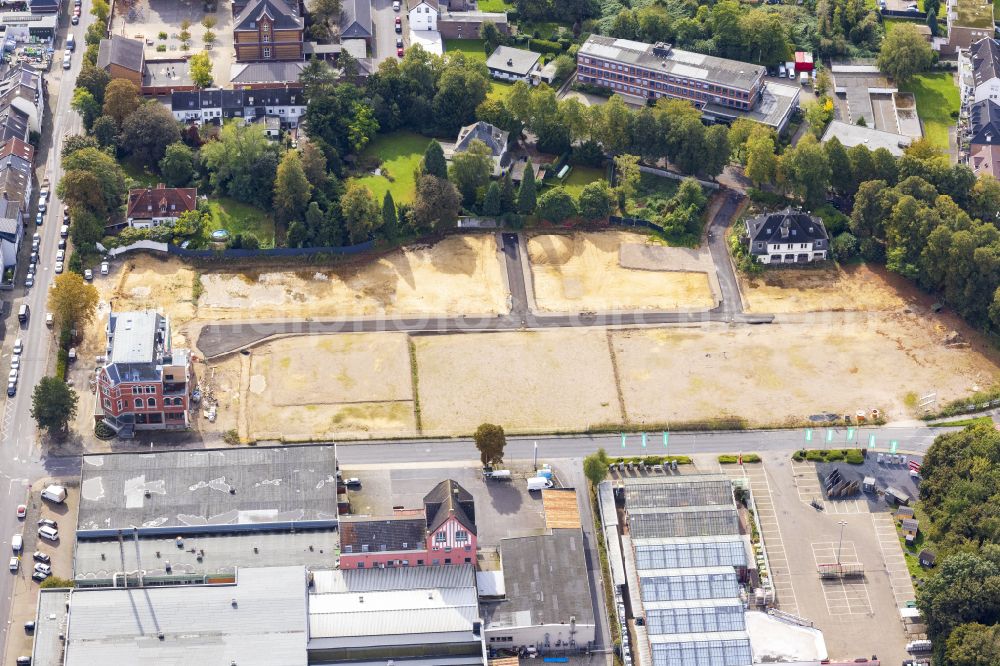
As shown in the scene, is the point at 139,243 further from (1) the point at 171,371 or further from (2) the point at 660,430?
(2) the point at 660,430

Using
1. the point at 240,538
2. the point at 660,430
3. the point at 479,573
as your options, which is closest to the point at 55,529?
the point at 240,538

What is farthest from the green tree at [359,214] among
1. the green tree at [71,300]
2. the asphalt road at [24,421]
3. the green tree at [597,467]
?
the green tree at [597,467]

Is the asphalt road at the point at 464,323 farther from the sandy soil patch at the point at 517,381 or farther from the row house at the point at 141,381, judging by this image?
the row house at the point at 141,381

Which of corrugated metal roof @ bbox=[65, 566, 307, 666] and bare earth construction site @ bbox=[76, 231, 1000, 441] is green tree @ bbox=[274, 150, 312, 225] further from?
corrugated metal roof @ bbox=[65, 566, 307, 666]

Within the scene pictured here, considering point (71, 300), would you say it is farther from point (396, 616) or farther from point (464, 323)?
point (396, 616)

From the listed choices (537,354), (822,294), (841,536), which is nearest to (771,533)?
(841,536)

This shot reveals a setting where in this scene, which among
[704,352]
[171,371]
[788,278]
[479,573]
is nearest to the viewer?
[479,573]

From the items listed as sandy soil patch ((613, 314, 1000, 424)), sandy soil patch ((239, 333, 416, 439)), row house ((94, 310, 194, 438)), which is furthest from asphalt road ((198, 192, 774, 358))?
row house ((94, 310, 194, 438))
